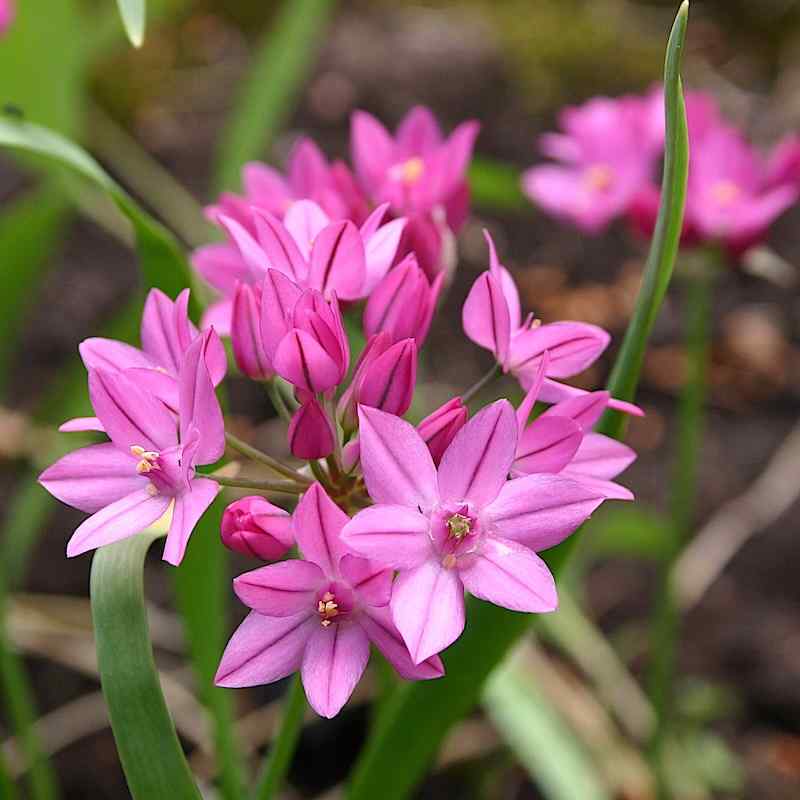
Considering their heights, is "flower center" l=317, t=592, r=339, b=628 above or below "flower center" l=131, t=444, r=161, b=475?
below

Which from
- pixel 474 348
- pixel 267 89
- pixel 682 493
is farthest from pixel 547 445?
pixel 474 348

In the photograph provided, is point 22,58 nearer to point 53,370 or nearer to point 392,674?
point 53,370

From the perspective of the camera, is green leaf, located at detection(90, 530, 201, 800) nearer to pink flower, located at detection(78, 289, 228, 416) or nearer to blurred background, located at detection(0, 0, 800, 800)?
pink flower, located at detection(78, 289, 228, 416)

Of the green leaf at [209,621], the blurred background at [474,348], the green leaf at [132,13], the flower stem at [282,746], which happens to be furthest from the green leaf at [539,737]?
the green leaf at [132,13]

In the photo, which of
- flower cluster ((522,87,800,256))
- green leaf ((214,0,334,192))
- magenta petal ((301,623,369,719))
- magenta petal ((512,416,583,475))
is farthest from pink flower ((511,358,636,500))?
green leaf ((214,0,334,192))

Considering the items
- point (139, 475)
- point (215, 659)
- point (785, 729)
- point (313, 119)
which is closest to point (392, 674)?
point (215, 659)
